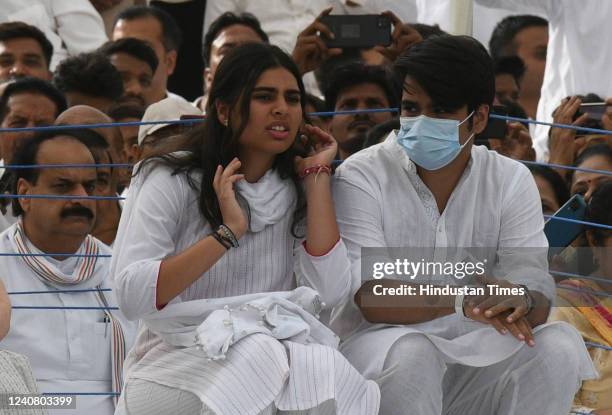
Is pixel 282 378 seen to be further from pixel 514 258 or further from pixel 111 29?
pixel 111 29

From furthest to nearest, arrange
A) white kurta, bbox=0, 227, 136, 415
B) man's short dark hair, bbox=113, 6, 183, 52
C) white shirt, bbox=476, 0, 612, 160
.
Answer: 1. man's short dark hair, bbox=113, 6, 183, 52
2. white shirt, bbox=476, 0, 612, 160
3. white kurta, bbox=0, 227, 136, 415

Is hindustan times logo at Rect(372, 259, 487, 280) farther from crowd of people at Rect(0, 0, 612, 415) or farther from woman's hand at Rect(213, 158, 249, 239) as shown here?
woman's hand at Rect(213, 158, 249, 239)

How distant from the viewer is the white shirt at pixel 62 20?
8.77m

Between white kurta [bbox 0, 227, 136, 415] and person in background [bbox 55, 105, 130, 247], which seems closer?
white kurta [bbox 0, 227, 136, 415]

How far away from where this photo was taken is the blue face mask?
506cm

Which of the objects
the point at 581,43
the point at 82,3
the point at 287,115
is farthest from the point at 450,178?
the point at 82,3

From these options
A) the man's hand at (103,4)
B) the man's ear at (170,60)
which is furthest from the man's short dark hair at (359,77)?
the man's hand at (103,4)

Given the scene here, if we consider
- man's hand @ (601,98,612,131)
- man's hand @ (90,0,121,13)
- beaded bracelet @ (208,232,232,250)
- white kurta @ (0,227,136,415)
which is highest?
man's hand @ (90,0,121,13)

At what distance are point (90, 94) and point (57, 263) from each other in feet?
6.78

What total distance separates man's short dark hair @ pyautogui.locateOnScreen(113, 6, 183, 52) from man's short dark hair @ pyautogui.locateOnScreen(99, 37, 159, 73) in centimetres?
29

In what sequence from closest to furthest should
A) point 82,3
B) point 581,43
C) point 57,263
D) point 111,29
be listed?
point 57,263
point 581,43
point 82,3
point 111,29

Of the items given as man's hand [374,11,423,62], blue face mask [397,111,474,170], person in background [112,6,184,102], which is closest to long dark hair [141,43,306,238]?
blue face mask [397,111,474,170]

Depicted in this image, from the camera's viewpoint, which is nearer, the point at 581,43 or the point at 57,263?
the point at 57,263

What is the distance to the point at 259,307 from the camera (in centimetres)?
477
